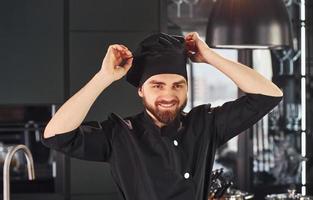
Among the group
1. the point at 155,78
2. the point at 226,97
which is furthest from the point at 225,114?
the point at 226,97

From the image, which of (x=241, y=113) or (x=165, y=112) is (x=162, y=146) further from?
(x=241, y=113)

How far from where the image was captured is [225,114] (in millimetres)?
1578

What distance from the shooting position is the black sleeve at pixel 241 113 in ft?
5.07

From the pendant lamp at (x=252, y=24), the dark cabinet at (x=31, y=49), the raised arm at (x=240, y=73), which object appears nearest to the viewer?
the raised arm at (x=240, y=73)

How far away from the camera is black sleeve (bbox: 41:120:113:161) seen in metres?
1.46

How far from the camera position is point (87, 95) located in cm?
145

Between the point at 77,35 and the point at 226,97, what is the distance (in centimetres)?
101

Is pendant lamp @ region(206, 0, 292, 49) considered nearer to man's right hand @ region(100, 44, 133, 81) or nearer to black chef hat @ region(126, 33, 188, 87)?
black chef hat @ region(126, 33, 188, 87)

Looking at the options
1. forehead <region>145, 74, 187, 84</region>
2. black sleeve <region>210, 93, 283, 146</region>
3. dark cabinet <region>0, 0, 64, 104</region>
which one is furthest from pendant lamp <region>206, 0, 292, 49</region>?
dark cabinet <region>0, 0, 64, 104</region>

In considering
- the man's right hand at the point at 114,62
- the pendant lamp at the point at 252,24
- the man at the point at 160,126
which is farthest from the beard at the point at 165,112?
the pendant lamp at the point at 252,24

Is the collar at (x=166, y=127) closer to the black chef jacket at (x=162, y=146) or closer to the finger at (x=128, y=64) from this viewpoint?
the black chef jacket at (x=162, y=146)

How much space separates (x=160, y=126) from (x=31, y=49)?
2.33 meters

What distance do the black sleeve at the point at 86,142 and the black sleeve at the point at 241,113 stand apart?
26cm

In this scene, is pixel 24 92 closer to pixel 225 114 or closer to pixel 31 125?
pixel 31 125
